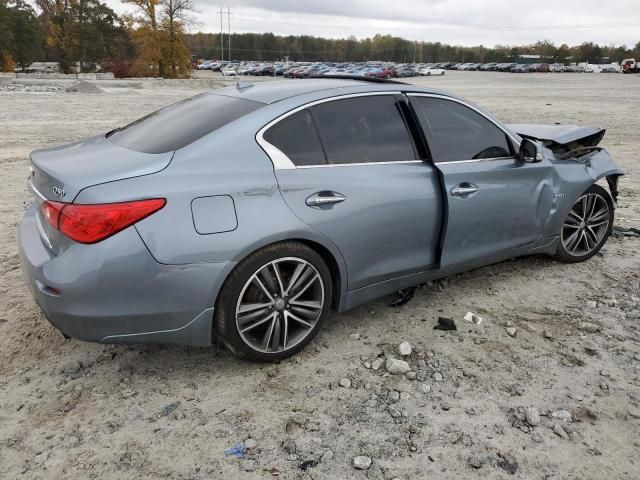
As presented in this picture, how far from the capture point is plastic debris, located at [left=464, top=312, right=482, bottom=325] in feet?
12.8

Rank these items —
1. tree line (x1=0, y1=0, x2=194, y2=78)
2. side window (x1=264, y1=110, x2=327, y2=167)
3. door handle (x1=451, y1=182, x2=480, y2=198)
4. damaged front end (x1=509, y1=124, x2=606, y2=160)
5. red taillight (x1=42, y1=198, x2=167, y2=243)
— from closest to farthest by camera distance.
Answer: red taillight (x1=42, y1=198, x2=167, y2=243)
side window (x1=264, y1=110, x2=327, y2=167)
door handle (x1=451, y1=182, x2=480, y2=198)
damaged front end (x1=509, y1=124, x2=606, y2=160)
tree line (x1=0, y1=0, x2=194, y2=78)

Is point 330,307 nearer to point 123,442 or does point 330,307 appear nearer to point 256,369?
point 256,369

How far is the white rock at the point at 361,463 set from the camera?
2.51 m

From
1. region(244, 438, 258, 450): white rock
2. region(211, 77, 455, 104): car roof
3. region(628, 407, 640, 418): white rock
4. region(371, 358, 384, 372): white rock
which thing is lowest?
region(244, 438, 258, 450): white rock

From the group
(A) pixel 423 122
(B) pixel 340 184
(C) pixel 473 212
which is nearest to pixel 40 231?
(B) pixel 340 184

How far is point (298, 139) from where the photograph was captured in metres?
3.26

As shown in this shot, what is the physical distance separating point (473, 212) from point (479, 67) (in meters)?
107

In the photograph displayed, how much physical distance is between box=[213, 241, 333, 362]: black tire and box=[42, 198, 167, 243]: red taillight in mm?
584

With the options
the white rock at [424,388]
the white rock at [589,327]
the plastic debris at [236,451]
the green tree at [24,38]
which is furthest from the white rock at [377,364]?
the green tree at [24,38]

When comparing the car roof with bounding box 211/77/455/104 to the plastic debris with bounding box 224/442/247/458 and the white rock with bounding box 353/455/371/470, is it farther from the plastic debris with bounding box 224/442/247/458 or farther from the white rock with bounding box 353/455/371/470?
the white rock with bounding box 353/455/371/470

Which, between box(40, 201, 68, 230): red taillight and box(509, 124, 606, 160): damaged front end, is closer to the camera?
box(40, 201, 68, 230): red taillight

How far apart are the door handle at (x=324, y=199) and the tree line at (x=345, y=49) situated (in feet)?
421

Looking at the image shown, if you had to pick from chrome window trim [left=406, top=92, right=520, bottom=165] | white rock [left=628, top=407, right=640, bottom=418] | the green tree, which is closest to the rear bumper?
chrome window trim [left=406, top=92, right=520, bottom=165]

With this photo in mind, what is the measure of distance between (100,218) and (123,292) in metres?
0.39
